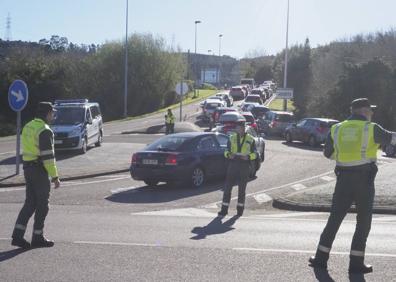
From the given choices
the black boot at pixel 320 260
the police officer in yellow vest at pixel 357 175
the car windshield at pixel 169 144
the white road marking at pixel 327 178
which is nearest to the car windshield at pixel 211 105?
the white road marking at pixel 327 178

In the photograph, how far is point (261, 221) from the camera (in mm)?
11383

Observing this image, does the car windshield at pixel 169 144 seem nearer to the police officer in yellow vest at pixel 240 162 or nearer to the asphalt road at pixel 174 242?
the asphalt road at pixel 174 242

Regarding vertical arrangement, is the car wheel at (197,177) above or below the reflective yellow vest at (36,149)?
below

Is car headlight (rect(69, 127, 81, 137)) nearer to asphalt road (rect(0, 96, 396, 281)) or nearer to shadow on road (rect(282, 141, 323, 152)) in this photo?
asphalt road (rect(0, 96, 396, 281))

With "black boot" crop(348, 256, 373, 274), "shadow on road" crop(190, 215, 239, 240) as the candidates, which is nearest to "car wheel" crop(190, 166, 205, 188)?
"shadow on road" crop(190, 215, 239, 240)

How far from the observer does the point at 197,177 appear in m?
17.2

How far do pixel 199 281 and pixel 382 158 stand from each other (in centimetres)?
2301

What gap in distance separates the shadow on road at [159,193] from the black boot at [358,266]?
26.5 feet

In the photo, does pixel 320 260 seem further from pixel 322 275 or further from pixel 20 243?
pixel 20 243

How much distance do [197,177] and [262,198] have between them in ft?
8.01

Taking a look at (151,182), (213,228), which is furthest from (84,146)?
(213,228)

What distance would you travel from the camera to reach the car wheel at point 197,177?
17.1 m

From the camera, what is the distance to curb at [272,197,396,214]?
13.0m

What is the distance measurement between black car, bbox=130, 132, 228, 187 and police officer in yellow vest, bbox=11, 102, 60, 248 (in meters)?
8.22
